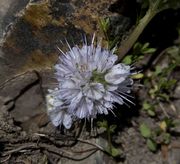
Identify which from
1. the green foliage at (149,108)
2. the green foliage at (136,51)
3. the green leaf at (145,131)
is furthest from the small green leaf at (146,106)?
the green foliage at (136,51)

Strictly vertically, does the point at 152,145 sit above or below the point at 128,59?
below

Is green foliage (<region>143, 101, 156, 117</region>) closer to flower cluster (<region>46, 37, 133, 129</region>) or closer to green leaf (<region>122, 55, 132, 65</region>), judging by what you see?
green leaf (<region>122, 55, 132, 65</region>)

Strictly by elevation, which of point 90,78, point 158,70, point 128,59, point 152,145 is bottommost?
point 152,145

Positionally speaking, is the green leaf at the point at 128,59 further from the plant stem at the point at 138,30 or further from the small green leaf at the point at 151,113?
the small green leaf at the point at 151,113

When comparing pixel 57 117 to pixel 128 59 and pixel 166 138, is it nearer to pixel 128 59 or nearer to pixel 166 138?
pixel 128 59

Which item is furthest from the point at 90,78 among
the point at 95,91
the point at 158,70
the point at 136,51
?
the point at 158,70

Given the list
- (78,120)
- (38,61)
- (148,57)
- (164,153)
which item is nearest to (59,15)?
(38,61)
